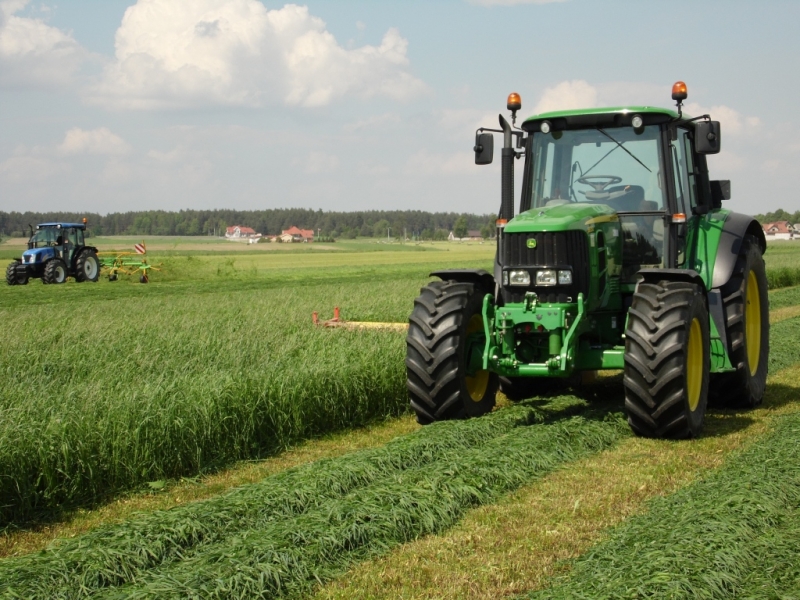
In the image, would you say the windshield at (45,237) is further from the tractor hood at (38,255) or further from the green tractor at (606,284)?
the green tractor at (606,284)

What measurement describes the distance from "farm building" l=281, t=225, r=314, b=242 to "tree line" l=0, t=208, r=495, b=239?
22.5 ft

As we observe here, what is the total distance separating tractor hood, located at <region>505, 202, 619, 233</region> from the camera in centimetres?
772

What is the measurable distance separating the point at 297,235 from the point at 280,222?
2146 centimetres

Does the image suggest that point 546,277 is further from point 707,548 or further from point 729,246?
point 707,548

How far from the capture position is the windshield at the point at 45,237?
104ft

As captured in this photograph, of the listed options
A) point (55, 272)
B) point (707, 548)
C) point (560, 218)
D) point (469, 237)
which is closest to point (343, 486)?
point (707, 548)

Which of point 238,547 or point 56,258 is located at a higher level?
point 56,258

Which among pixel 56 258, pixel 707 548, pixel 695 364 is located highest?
pixel 695 364

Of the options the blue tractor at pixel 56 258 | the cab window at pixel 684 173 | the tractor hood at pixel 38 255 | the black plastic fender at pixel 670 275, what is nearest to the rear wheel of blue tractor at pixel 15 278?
the blue tractor at pixel 56 258

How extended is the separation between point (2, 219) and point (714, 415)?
113 meters

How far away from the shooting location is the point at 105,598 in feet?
13.6

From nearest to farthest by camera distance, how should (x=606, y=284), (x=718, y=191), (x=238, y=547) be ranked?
(x=238, y=547), (x=606, y=284), (x=718, y=191)

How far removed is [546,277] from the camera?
308 inches

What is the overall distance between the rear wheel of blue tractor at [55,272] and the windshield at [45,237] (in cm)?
84
